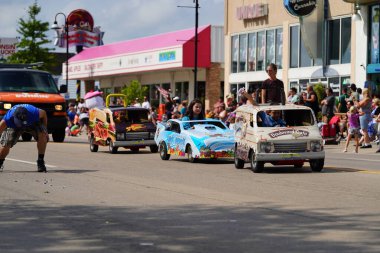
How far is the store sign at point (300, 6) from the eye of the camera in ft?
138

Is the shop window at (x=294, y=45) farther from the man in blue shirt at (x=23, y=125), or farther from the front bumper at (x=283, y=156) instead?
the man in blue shirt at (x=23, y=125)

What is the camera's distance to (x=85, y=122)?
4609 cm

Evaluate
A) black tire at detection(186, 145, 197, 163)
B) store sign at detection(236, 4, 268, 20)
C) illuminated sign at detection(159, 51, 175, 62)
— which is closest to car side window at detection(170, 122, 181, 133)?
black tire at detection(186, 145, 197, 163)

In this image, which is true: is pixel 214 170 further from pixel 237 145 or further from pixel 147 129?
pixel 147 129

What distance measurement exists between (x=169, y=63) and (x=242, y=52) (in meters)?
7.19

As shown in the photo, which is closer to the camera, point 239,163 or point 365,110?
point 239,163

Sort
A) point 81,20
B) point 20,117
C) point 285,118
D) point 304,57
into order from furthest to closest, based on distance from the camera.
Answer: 1. point 81,20
2. point 304,57
3. point 285,118
4. point 20,117

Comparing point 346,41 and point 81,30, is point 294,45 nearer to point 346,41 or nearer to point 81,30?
point 346,41

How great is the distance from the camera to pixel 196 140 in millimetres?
21094

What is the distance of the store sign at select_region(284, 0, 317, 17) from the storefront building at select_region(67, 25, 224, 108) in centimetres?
1408

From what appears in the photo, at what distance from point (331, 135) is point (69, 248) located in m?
22.4

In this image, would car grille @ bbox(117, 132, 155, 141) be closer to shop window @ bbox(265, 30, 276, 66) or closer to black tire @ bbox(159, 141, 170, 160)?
black tire @ bbox(159, 141, 170, 160)

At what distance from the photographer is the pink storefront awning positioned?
56344 millimetres

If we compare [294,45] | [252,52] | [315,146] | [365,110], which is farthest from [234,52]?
[315,146]
